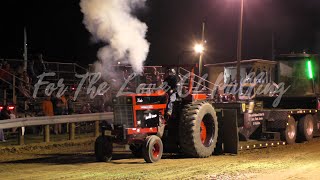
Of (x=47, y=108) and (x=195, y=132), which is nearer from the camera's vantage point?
(x=195, y=132)

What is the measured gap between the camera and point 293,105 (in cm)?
2028

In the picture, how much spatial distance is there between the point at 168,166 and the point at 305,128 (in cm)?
857

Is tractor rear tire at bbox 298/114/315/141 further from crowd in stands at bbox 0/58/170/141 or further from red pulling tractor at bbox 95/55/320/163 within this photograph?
crowd in stands at bbox 0/58/170/141

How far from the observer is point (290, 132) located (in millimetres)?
18203

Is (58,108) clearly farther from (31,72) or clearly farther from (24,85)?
(31,72)

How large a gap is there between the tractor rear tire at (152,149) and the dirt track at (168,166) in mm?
236

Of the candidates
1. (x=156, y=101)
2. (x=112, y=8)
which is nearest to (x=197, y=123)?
(x=156, y=101)

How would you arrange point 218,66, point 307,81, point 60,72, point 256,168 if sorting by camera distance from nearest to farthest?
point 256,168 < point 307,81 < point 60,72 < point 218,66

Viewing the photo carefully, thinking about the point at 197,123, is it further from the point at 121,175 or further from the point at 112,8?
the point at 112,8

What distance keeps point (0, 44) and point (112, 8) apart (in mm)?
26519

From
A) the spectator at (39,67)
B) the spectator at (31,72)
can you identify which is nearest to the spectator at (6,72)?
the spectator at (31,72)

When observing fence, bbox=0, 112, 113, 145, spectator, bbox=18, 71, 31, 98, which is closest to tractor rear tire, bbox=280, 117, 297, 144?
fence, bbox=0, 112, 113, 145

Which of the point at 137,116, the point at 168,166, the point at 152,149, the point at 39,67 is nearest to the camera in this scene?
the point at 168,166

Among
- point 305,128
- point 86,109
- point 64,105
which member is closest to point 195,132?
point 305,128
